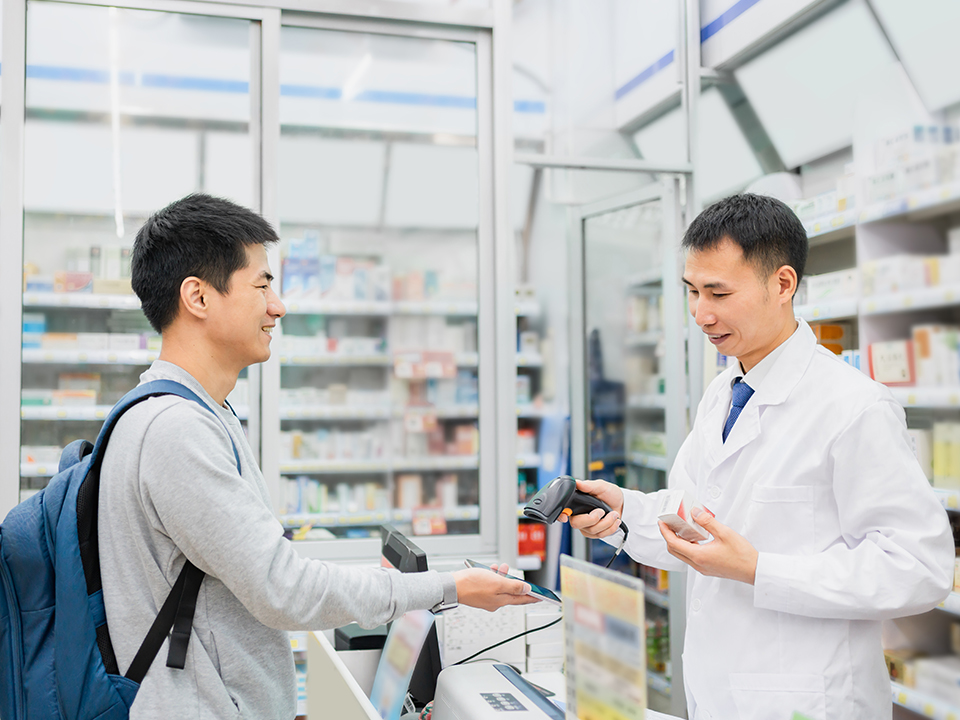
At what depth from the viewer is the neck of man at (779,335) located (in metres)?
1.62

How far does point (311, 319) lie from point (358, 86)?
1.25 meters

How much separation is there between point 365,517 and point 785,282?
8.92ft

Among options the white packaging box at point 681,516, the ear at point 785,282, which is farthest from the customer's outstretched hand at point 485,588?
the ear at point 785,282

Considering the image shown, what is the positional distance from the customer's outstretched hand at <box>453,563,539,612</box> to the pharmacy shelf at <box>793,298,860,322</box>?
1758 millimetres

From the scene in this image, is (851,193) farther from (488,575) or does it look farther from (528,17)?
(528,17)

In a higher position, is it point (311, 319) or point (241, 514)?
point (311, 319)

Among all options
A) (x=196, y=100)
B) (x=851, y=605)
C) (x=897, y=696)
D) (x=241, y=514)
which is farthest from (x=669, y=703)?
(x=196, y=100)

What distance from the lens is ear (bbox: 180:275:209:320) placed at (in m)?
1.41

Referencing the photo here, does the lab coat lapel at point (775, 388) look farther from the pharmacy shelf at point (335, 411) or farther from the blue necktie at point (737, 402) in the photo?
the pharmacy shelf at point (335, 411)

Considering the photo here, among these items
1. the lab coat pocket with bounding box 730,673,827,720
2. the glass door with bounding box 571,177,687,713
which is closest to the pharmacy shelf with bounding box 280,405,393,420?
the glass door with bounding box 571,177,687,713

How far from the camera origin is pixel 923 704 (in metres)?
2.48

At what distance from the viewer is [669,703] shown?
400 centimetres

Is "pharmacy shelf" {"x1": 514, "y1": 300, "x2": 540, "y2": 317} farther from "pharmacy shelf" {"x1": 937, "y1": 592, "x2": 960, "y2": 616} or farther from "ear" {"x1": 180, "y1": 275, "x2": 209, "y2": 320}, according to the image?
"ear" {"x1": 180, "y1": 275, "x2": 209, "y2": 320}

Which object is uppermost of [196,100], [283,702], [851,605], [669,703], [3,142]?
[196,100]
